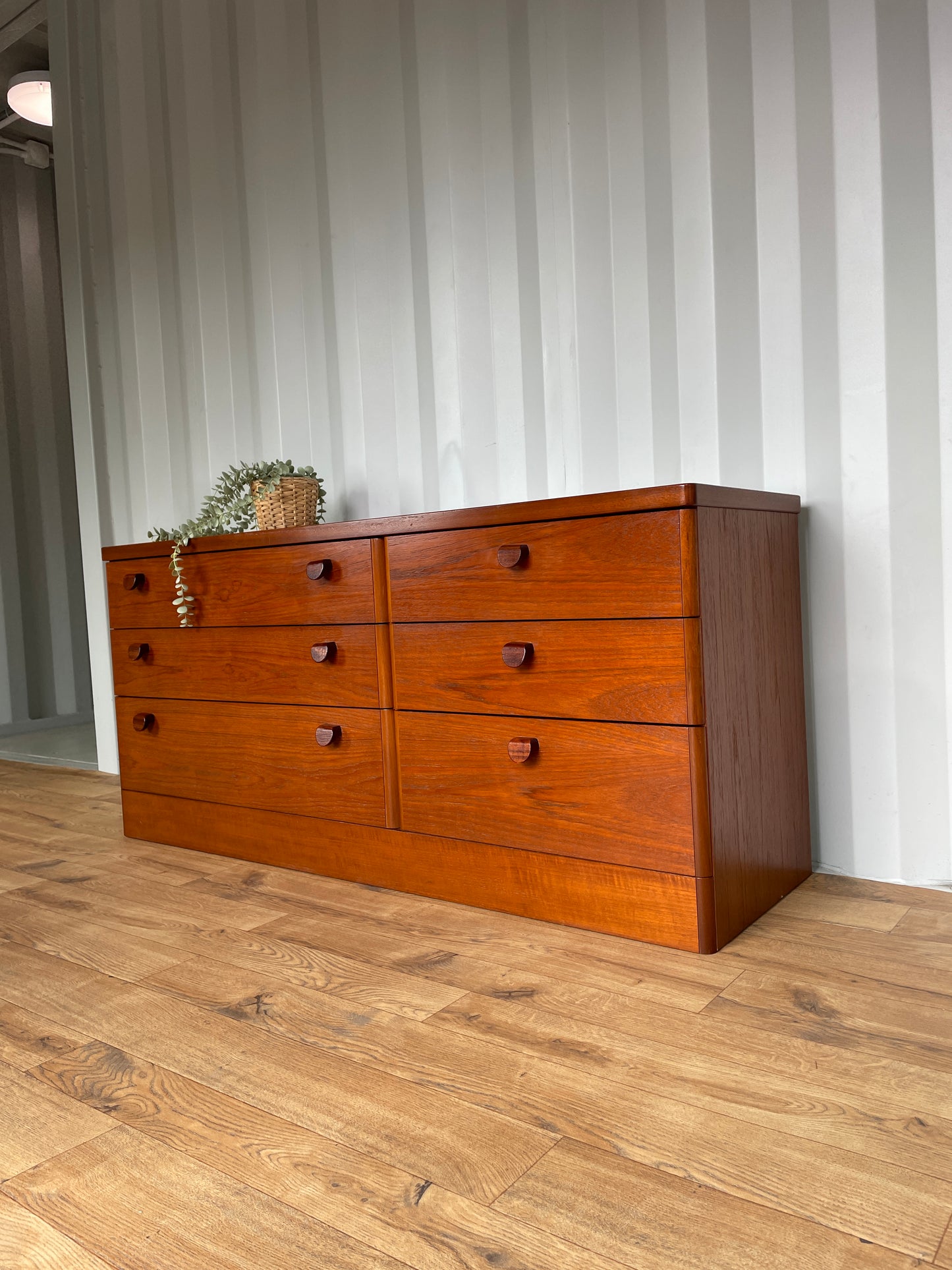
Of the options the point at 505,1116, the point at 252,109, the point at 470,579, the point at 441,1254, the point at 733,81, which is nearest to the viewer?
the point at 441,1254

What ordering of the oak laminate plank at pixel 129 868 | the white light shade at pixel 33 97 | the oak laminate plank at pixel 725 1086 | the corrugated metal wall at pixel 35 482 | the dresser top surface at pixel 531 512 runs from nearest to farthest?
the oak laminate plank at pixel 725 1086, the dresser top surface at pixel 531 512, the oak laminate plank at pixel 129 868, the white light shade at pixel 33 97, the corrugated metal wall at pixel 35 482

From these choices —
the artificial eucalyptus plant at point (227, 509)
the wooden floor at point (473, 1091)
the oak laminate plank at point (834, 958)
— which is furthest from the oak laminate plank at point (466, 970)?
the artificial eucalyptus plant at point (227, 509)

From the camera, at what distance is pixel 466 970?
139 cm

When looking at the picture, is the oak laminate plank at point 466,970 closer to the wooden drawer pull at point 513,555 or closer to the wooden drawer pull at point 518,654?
the wooden drawer pull at point 518,654

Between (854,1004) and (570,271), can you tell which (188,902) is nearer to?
(854,1004)

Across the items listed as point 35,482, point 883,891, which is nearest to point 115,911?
point 883,891

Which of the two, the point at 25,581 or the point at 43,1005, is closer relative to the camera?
the point at 43,1005

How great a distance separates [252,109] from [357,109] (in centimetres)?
40

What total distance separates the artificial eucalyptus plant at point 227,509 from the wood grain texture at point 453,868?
0.47 meters

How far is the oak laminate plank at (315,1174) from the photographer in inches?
32.0

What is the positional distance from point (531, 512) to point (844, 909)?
2.69 ft

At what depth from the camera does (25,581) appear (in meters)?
4.44

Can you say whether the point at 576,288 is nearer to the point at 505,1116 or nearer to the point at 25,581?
the point at 505,1116

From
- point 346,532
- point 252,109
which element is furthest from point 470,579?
point 252,109
